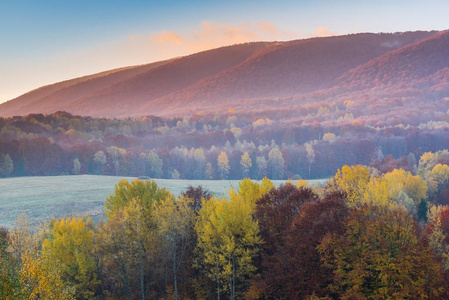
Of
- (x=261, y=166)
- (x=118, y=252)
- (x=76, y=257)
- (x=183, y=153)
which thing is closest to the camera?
(x=118, y=252)

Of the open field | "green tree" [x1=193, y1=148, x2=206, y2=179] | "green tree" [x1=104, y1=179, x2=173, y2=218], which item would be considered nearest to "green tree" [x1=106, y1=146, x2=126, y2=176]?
"green tree" [x1=193, y1=148, x2=206, y2=179]

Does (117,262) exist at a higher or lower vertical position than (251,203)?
lower

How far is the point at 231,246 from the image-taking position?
38250 mm

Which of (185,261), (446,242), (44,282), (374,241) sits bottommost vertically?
(446,242)

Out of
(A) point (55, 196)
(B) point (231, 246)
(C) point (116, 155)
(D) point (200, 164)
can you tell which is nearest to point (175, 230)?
(B) point (231, 246)

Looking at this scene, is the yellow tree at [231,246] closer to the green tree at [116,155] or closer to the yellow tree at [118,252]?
the yellow tree at [118,252]

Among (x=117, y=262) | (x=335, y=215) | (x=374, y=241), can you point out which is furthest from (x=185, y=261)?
(x=374, y=241)

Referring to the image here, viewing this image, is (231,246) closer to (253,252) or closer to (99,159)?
(253,252)

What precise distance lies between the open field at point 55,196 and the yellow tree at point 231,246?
29.9 metres

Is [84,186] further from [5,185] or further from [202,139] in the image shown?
[202,139]

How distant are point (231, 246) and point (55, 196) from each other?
6108 cm

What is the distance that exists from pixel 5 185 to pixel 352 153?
12159cm

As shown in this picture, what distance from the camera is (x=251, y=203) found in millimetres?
50469

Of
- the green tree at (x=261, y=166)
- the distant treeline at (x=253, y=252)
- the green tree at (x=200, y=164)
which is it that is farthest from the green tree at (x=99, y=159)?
the distant treeline at (x=253, y=252)
